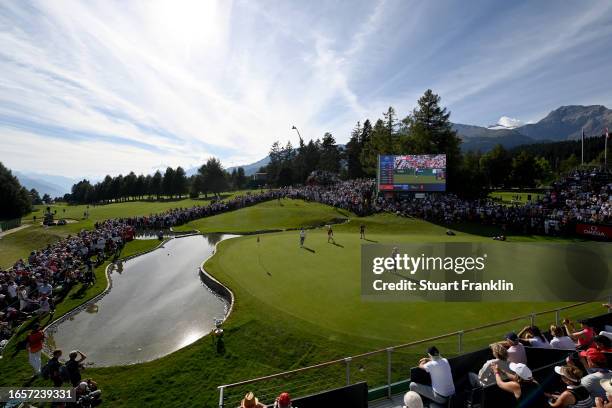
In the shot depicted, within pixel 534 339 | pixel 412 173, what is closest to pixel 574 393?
pixel 534 339

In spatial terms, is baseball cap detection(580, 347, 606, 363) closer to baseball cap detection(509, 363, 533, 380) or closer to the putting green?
baseball cap detection(509, 363, 533, 380)

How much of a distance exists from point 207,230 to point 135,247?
37.9 feet

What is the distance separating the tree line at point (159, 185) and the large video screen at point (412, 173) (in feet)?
214

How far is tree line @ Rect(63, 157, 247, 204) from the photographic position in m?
99.7

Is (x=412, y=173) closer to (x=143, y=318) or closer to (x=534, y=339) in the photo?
(x=143, y=318)

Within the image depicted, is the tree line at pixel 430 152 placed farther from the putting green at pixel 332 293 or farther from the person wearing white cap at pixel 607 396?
the person wearing white cap at pixel 607 396

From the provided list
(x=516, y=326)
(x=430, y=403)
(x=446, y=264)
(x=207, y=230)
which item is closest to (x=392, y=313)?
(x=516, y=326)

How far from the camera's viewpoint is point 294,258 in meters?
27.0

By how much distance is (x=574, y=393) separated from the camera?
251 inches

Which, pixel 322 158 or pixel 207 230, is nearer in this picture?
pixel 207 230

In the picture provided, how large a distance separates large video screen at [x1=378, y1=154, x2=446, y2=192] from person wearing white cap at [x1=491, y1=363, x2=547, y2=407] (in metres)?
39.6

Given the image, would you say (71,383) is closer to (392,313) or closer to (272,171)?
(392,313)

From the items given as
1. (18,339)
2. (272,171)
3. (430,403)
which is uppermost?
(272,171)

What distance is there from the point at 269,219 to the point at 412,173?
21.8m
